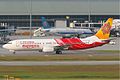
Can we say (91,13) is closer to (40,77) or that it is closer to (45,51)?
(45,51)

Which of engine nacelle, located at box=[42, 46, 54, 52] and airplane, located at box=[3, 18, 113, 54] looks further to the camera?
airplane, located at box=[3, 18, 113, 54]

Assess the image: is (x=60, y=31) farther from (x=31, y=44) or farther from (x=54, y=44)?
(x=31, y=44)

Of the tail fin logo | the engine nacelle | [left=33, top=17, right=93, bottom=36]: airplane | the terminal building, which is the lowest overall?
the engine nacelle

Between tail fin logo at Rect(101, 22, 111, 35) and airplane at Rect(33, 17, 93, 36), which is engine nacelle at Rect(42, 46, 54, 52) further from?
airplane at Rect(33, 17, 93, 36)

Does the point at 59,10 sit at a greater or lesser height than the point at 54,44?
greater

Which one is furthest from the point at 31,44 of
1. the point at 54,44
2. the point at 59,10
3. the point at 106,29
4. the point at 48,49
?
the point at 59,10

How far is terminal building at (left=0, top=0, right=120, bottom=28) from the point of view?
16162cm

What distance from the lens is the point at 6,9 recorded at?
6427 inches

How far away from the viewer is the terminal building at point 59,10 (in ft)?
530

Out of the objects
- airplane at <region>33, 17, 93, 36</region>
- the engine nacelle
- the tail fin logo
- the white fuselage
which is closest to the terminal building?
airplane at <region>33, 17, 93, 36</region>

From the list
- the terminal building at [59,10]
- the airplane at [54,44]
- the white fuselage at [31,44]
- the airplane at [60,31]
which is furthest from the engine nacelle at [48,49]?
the terminal building at [59,10]

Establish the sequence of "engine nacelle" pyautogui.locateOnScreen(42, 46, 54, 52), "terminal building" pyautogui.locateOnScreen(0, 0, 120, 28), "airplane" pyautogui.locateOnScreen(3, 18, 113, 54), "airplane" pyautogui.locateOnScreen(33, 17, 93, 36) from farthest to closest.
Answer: "terminal building" pyautogui.locateOnScreen(0, 0, 120, 28) < "airplane" pyautogui.locateOnScreen(33, 17, 93, 36) < "airplane" pyautogui.locateOnScreen(3, 18, 113, 54) < "engine nacelle" pyautogui.locateOnScreen(42, 46, 54, 52)

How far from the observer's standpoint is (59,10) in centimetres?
16312

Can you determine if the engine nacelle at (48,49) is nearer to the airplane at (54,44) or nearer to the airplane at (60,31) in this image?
the airplane at (54,44)
